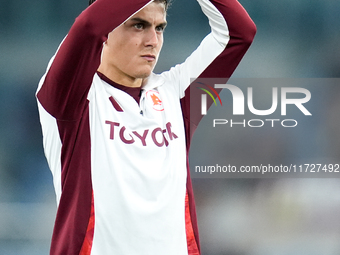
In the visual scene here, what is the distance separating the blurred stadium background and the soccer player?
1.22 m

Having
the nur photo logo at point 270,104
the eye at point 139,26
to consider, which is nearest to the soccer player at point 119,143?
the eye at point 139,26

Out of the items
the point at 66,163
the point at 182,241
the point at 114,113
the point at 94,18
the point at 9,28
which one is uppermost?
the point at 9,28

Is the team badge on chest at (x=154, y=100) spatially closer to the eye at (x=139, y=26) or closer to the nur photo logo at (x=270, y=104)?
the eye at (x=139, y=26)

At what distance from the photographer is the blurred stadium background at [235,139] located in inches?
89.9

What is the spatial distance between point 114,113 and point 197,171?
1.30 meters

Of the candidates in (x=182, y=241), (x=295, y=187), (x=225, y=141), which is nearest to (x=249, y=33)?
(x=182, y=241)

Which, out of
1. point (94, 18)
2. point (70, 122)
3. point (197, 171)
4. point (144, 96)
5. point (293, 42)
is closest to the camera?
point (94, 18)

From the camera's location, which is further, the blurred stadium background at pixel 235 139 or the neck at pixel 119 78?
the blurred stadium background at pixel 235 139

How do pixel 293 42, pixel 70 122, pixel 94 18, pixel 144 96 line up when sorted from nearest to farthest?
pixel 94 18 < pixel 70 122 < pixel 144 96 < pixel 293 42

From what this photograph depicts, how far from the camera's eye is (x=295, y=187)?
2373 mm

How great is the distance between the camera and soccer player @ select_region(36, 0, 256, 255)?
0.98 metres

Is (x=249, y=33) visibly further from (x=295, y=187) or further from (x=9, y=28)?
(x=9, y=28)

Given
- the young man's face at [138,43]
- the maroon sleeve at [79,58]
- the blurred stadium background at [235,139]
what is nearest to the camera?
the maroon sleeve at [79,58]

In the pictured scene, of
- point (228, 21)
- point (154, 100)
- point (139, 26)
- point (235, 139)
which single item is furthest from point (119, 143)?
point (235, 139)
